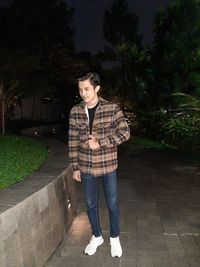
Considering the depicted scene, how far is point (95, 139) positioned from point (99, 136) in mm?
134

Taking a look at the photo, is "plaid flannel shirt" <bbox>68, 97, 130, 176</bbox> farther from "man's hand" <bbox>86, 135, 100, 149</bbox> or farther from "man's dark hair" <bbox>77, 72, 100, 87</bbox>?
"man's dark hair" <bbox>77, 72, 100, 87</bbox>

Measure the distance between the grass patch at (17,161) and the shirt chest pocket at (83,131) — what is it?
3.31 ft

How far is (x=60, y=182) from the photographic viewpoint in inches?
201

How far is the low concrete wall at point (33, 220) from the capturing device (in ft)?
11.2

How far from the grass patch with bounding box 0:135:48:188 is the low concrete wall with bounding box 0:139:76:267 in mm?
255

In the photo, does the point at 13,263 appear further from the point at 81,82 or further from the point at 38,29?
the point at 38,29

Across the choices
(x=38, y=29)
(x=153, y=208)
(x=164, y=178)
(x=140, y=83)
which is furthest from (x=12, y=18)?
(x=153, y=208)

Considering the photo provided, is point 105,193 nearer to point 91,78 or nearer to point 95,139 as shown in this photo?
point 95,139

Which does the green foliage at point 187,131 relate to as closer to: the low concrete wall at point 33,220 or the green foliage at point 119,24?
the low concrete wall at point 33,220

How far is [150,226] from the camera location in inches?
221

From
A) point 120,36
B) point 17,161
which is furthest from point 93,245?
point 120,36

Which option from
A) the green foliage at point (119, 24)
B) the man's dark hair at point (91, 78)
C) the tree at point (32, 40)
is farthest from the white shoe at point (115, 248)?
the green foliage at point (119, 24)

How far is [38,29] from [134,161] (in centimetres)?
1189

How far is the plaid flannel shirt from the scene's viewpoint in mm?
4211
